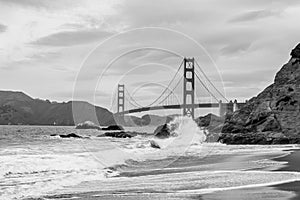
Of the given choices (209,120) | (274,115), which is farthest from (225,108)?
(274,115)

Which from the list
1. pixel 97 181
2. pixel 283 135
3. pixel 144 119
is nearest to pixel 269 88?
pixel 283 135

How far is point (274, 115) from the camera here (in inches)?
2336

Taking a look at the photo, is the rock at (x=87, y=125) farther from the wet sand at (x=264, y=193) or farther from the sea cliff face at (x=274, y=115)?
the wet sand at (x=264, y=193)

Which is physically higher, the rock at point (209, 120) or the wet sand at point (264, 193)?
the rock at point (209, 120)

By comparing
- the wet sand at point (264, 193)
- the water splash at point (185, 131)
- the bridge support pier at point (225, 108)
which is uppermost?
the bridge support pier at point (225, 108)

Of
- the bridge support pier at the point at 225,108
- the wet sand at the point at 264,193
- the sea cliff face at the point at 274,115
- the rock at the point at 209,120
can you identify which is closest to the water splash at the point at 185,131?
Answer: the sea cliff face at the point at 274,115

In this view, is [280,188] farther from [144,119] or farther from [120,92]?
[120,92]

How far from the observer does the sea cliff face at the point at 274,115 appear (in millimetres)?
54156

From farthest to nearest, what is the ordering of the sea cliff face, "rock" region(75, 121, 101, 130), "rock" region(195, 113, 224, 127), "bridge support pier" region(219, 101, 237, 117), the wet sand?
"rock" region(75, 121, 101, 130) → "bridge support pier" region(219, 101, 237, 117) → "rock" region(195, 113, 224, 127) → the sea cliff face → the wet sand

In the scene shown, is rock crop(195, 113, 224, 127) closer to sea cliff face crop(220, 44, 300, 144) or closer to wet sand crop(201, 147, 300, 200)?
sea cliff face crop(220, 44, 300, 144)

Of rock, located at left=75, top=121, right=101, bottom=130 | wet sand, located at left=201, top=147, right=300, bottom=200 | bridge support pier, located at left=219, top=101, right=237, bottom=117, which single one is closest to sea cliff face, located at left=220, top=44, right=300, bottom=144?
bridge support pier, located at left=219, top=101, right=237, bottom=117

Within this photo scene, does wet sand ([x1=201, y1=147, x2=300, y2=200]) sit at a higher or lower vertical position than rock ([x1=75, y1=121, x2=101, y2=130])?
lower

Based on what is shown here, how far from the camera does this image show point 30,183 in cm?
1762

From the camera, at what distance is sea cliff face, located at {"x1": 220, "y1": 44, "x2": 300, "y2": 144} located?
178 ft
